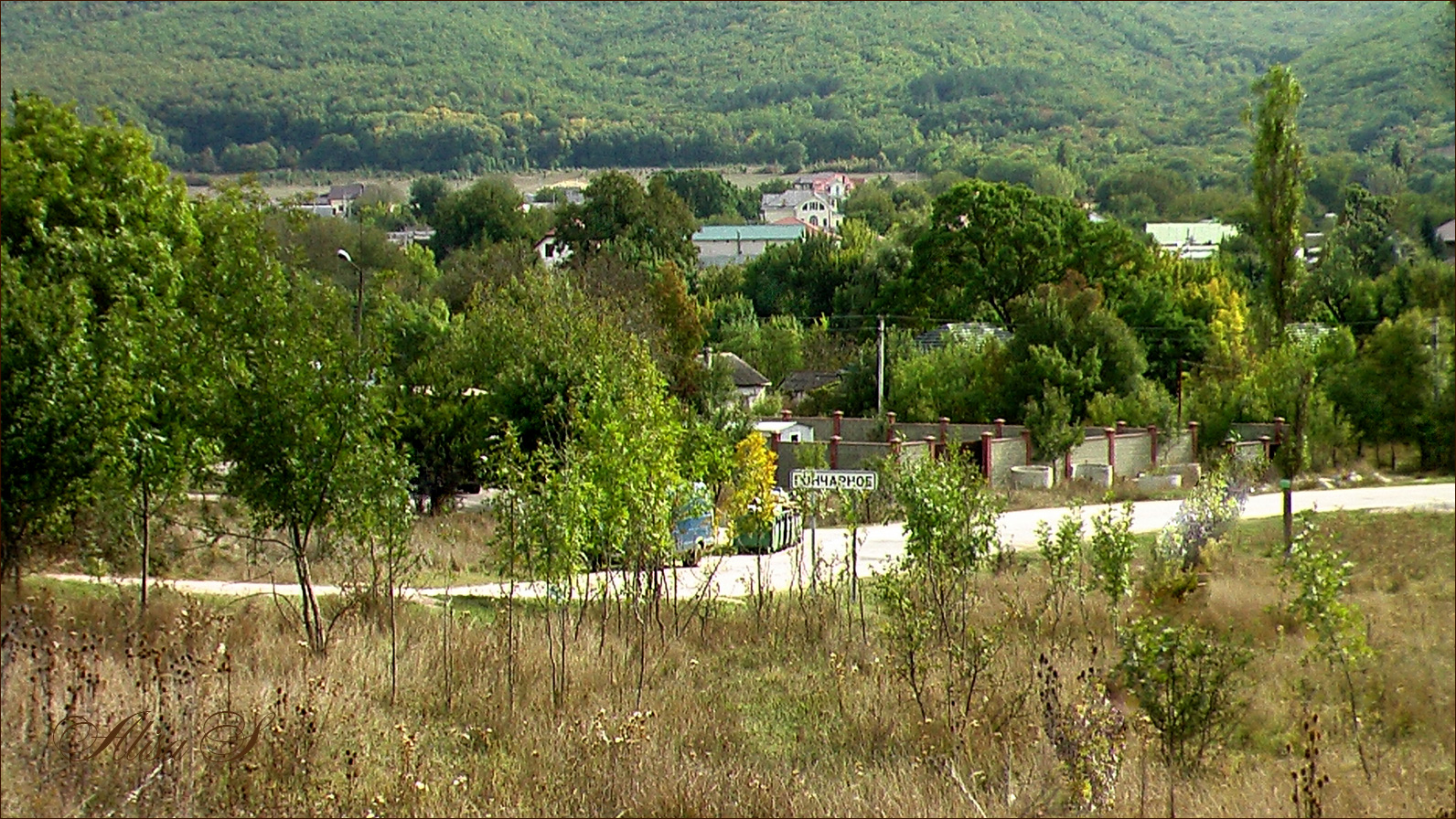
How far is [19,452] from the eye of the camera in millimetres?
10938

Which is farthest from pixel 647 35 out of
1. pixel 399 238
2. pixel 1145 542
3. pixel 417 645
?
pixel 417 645

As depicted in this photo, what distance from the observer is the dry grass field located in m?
6.55

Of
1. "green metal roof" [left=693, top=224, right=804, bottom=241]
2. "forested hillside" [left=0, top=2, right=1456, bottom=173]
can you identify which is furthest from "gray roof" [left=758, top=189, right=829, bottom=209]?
"green metal roof" [left=693, top=224, right=804, bottom=241]

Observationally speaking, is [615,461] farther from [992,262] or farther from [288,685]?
[992,262]

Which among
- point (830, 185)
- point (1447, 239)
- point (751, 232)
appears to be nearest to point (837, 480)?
point (1447, 239)

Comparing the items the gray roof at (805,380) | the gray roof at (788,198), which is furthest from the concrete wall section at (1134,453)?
the gray roof at (788,198)

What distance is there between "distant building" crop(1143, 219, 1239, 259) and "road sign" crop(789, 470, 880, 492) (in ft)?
142

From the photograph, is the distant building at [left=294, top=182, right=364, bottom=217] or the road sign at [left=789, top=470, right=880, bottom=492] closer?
the road sign at [left=789, top=470, right=880, bottom=492]

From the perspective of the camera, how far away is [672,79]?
478ft

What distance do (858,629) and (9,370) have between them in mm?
7771

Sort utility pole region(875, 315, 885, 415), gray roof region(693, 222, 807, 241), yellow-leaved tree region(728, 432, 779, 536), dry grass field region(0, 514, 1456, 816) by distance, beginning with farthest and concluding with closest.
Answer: gray roof region(693, 222, 807, 241) < utility pole region(875, 315, 885, 415) < yellow-leaved tree region(728, 432, 779, 536) < dry grass field region(0, 514, 1456, 816)

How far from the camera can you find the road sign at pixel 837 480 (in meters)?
14.5

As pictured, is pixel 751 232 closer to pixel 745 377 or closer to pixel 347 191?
pixel 347 191

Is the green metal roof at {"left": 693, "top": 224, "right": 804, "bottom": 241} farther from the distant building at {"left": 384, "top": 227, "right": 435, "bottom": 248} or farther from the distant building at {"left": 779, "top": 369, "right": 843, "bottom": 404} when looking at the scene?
the distant building at {"left": 779, "top": 369, "right": 843, "bottom": 404}
